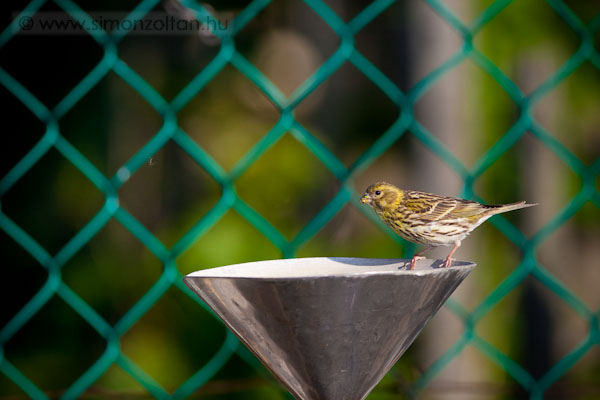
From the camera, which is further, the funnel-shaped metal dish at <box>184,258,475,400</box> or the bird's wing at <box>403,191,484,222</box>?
the bird's wing at <box>403,191,484,222</box>

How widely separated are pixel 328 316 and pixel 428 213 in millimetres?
258

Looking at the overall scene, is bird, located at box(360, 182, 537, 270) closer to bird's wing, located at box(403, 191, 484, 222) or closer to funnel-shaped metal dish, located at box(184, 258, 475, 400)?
bird's wing, located at box(403, 191, 484, 222)

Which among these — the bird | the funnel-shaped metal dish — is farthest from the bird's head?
the funnel-shaped metal dish

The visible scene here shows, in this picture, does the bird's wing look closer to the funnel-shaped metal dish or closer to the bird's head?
the bird's head

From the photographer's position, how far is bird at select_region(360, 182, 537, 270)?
0.78 meters

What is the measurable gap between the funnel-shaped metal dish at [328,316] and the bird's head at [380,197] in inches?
7.3

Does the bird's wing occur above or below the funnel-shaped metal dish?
above

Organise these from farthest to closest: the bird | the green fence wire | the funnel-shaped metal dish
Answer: the green fence wire < the bird < the funnel-shaped metal dish

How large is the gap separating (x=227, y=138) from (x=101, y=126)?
29cm

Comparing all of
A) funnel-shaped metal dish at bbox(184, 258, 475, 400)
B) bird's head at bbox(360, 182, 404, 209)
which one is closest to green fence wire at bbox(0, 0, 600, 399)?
bird's head at bbox(360, 182, 404, 209)

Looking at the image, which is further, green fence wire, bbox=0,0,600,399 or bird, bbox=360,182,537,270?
green fence wire, bbox=0,0,600,399

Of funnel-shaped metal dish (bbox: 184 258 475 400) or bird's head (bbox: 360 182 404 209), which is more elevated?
bird's head (bbox: 360 182 404 209)

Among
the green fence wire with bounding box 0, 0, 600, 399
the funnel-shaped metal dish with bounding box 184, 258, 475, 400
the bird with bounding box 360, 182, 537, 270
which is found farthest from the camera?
the green fence wire with bounding box 0, 0, 600, 399

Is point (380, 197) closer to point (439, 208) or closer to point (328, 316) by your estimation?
point (439, 208)
